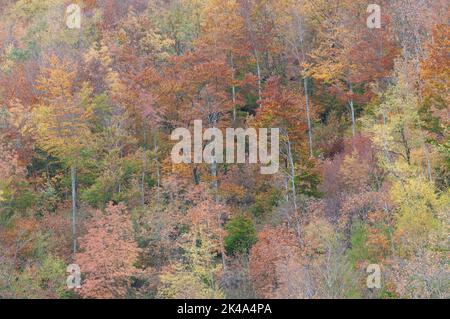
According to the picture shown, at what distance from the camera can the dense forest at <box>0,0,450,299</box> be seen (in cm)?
3048

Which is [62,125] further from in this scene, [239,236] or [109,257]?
[239,236]

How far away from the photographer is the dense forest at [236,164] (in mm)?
30484

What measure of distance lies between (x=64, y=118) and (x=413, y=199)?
19.2 meters

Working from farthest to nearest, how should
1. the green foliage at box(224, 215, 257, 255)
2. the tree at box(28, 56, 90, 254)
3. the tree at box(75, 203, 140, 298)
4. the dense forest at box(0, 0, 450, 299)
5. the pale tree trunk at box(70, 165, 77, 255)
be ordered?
the tree at box(28, 56, 90, 254) < the pale tree trunk at box(70, 165, 77, 255) < the green foliage at box(224, 215, 257, 255) < the tree at box(75, 203, 140, 298) < the dense forest at box(0, 0, 450, 299)

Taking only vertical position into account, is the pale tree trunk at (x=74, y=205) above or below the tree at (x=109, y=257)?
above

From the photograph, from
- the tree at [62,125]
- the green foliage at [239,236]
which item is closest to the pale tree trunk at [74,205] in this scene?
the tree at [62,125]

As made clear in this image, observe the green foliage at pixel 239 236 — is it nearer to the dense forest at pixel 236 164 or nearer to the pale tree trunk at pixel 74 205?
the dense forest at pixel 236 164

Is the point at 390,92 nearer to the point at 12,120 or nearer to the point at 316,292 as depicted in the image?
the point at 316,292

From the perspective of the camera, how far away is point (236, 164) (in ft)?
123

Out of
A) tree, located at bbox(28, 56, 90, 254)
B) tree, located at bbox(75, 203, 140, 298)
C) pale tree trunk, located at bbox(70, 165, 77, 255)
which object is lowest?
tree, located at bbox(75, 203, 140, 298)

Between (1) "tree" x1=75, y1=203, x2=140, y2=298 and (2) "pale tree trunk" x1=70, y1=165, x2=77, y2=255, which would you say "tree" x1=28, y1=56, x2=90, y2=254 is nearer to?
(2) "pale tree trunk" x1=70, y1=165, x2=77, y2=255

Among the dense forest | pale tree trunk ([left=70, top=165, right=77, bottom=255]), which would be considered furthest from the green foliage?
pale tree trunk ([left=70, top=165, right=77, bottom=255])

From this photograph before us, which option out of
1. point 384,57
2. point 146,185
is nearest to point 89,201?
point 146,185

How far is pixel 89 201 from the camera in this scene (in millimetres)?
37375
